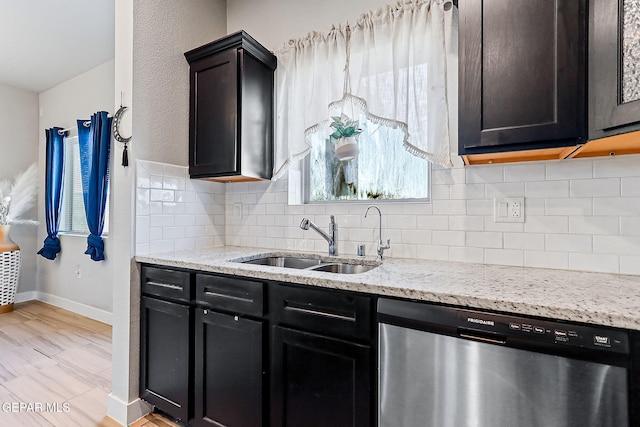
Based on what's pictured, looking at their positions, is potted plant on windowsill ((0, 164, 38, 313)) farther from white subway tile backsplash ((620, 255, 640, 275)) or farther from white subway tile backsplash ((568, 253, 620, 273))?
white subway tile backsplash ((620, 255, 640, 275))

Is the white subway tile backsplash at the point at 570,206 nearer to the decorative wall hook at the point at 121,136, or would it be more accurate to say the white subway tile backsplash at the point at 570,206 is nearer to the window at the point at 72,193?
the decorative wall hook at the point at 121,136

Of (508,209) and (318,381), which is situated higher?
(508,209)

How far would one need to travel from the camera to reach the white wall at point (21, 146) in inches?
154

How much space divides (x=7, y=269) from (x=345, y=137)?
4.30m

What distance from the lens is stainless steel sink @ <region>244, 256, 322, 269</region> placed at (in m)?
1.97

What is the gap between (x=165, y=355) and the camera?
177 centimetres

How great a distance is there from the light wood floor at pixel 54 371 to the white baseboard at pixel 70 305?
0.06 meters

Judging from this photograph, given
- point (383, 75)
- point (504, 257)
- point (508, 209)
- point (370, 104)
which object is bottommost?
point (504, 257)

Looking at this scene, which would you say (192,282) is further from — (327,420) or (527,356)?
(527,356)

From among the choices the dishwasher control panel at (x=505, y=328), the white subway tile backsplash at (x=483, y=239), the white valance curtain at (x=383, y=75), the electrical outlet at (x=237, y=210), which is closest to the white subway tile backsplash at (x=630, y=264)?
the white subway tile backsplash at (x=483, y=239)

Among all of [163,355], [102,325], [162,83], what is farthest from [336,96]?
[102,325]

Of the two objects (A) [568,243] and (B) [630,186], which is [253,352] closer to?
(A) [568,243]

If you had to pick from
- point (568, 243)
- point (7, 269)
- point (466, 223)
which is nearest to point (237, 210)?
point (466, 223)

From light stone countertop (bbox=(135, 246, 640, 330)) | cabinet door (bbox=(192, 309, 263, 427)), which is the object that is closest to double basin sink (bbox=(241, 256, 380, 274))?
light stone countertop (bbox=(135, 246, 640, 330))
